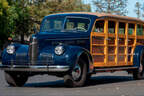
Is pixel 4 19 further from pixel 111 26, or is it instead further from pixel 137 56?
pixel 111 26

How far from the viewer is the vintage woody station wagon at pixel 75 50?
11195mm

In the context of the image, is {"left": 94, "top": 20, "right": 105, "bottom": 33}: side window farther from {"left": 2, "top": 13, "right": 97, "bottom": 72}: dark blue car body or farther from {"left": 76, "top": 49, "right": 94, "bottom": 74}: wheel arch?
{"left": 76, "top": 49, "right": 94, "bottom": 74}: wheel arch

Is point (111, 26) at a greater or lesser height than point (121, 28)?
greater

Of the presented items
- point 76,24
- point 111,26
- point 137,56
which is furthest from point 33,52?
point 137,56

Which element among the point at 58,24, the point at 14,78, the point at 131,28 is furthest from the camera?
the point at 131,28

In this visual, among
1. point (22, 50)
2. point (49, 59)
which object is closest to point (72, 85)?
point (49, 59)

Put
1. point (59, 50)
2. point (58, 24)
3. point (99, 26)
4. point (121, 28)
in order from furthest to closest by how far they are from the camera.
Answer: point (121, 28)
point (99, 26)
point (58, 24)
point (59, 50)

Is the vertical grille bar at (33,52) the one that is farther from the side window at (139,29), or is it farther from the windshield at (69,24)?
the side window at (139,29)

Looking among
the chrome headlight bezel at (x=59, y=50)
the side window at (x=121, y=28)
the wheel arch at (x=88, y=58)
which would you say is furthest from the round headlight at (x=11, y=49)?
the side window at (x=121, y=28)

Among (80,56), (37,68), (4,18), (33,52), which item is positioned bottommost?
(4,18)

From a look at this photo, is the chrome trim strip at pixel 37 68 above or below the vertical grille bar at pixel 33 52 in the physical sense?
below

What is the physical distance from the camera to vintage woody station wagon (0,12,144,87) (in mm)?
11195

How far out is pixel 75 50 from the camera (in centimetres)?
1134

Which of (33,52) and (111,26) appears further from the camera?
(111,26)
